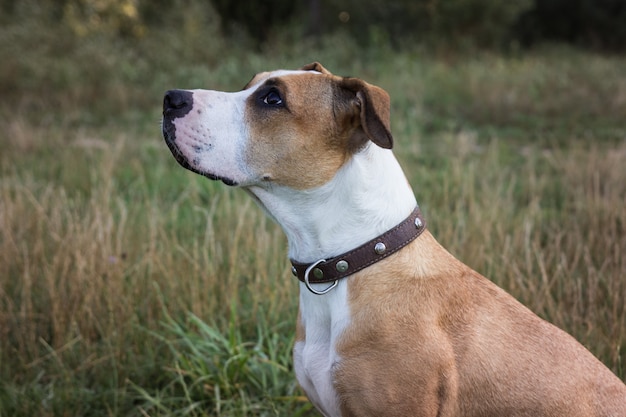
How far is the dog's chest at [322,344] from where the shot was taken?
2371 millimetres

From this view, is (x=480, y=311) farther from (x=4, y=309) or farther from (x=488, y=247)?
(x=4, y=309)

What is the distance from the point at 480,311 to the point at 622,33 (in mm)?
22370

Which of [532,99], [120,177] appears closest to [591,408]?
[120,177]

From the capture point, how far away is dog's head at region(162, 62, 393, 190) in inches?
96.7

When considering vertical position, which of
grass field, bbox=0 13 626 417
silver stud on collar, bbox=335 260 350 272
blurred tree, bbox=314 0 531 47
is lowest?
grass field, bbox=0 13 626 417

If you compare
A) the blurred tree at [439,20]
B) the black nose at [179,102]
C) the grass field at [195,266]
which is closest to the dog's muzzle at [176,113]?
the black nose at [179,102]

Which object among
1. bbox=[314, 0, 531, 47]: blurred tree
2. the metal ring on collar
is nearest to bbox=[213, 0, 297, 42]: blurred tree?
bbox=[314, 0, 531, 47]: blurred tree

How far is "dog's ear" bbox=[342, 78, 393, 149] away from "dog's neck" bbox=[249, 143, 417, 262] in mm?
136

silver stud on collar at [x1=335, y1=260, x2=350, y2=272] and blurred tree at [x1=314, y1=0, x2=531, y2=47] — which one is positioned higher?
silver stud on collar at [x1=335, y1=260, x2=350, y2=272]

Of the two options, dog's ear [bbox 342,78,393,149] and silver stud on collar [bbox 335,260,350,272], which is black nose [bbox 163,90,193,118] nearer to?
dog's ear [bbox 342,78,393,149]

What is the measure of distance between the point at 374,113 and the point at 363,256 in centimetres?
53

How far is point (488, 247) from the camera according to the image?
432 centimetres

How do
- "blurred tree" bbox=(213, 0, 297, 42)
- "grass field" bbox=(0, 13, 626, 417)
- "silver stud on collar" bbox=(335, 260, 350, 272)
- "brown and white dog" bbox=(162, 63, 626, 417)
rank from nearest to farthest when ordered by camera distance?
"brown and white dog" bbox=(162, 63, 626, 417) → "silver stud on collar" bbox=(335, 260, 350, 272) → "grass field" bbox=(0, 13, 626, 417) → "blurred tree" bbox=(213, 0, 297, 42)

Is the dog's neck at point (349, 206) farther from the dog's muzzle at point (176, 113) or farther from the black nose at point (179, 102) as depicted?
the black nose at point (179, 102)
